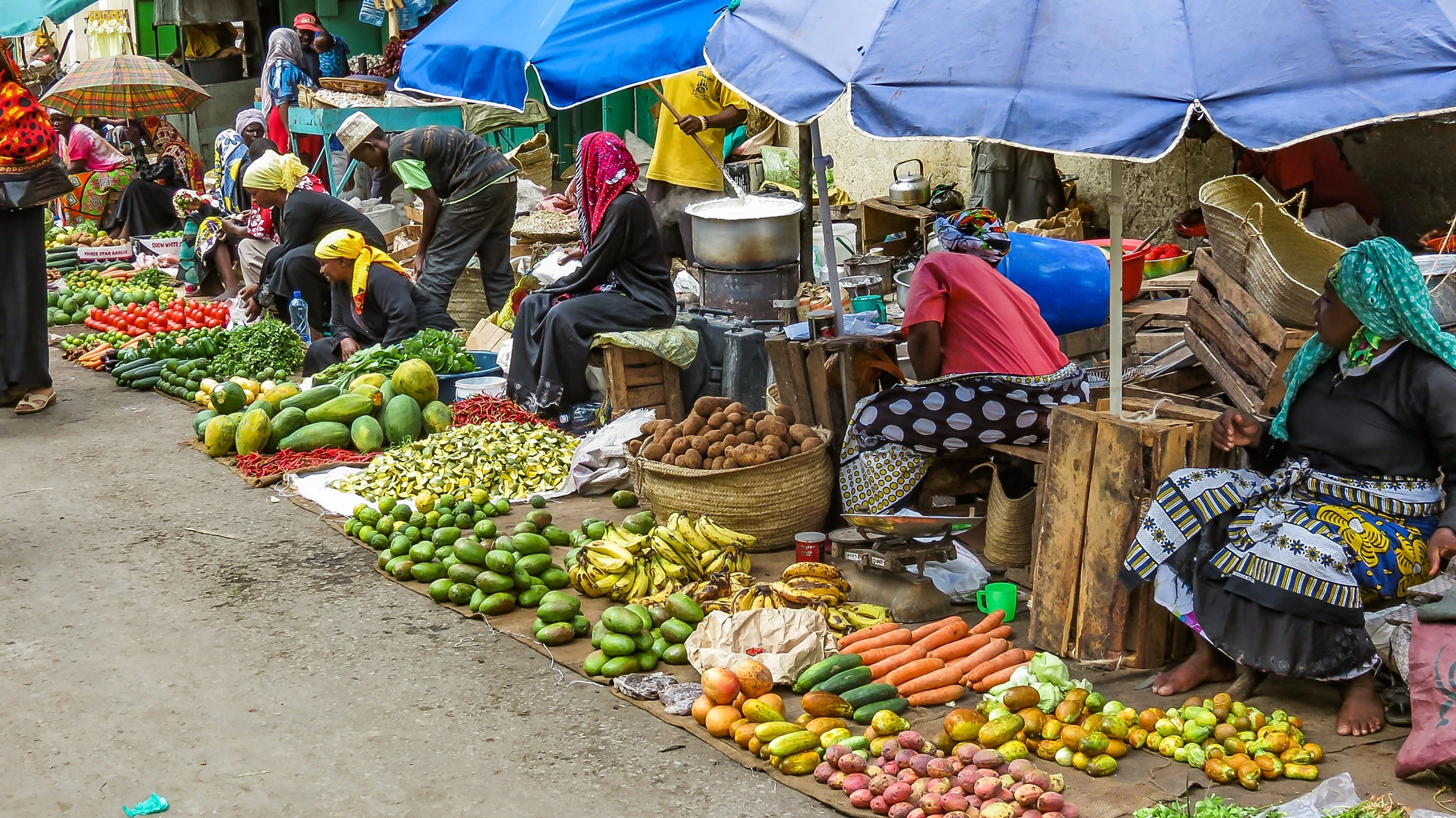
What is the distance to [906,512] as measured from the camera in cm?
531

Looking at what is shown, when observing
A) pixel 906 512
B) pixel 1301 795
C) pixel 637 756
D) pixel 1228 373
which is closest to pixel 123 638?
pixel 637 756

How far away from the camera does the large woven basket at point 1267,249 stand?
4.68 m

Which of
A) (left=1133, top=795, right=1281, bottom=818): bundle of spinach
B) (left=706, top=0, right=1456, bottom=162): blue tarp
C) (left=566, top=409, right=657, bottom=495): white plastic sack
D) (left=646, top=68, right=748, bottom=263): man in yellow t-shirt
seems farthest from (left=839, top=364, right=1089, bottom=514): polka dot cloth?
(left=646, top=68, right=748, bottom=263): man in yellow t-shirt

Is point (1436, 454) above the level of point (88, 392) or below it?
above

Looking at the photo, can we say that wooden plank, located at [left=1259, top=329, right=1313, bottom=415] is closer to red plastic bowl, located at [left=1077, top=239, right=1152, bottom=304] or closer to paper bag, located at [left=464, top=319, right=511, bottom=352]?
red plastic bowl, located at [left=1077, top=239, right=1152, bottom=304]

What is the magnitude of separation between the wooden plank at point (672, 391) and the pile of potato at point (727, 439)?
3.94 feet

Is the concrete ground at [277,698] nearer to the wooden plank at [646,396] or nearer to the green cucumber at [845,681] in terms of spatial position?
the green cucumber at [845,681]

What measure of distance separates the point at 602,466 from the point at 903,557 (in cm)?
218

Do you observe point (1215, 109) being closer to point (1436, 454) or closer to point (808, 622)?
point (1436, 454)

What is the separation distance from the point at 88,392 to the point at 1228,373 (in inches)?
281

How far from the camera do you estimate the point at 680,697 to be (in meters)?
4.05

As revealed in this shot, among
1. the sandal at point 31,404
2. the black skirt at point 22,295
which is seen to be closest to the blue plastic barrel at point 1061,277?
the black skirt at point 22,295

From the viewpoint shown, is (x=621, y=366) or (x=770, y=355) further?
(x=621, y=366)

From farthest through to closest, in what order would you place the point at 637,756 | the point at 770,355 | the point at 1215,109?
the point at 770,355 → the point at 637,756 → the point at 1215,109
